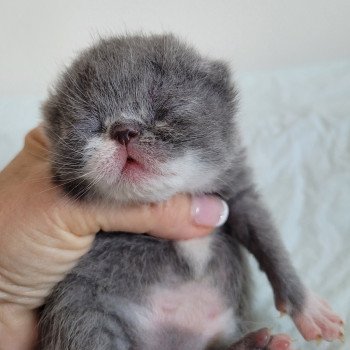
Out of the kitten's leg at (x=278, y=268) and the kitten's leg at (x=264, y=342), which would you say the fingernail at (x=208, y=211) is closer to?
the kitten's leg at (x=278, y=268)

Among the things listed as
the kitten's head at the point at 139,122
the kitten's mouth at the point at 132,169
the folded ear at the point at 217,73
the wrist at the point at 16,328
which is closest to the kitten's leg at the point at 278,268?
the kitten's head at the point at 139,122

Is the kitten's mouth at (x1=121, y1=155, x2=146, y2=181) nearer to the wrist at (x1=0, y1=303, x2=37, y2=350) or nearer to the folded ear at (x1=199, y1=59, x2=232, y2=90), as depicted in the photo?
the folded ear at (x1=199, y1=59, x2=232, y2=90)

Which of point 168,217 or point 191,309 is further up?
point 168,217

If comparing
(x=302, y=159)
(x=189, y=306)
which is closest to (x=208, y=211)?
(x=189, y=306)

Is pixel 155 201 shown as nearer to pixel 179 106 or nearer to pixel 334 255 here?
pixel 179 106

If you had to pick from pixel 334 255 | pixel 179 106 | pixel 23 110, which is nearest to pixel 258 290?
pixel 334 255

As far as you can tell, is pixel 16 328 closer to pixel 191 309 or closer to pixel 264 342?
pixel 191 309
